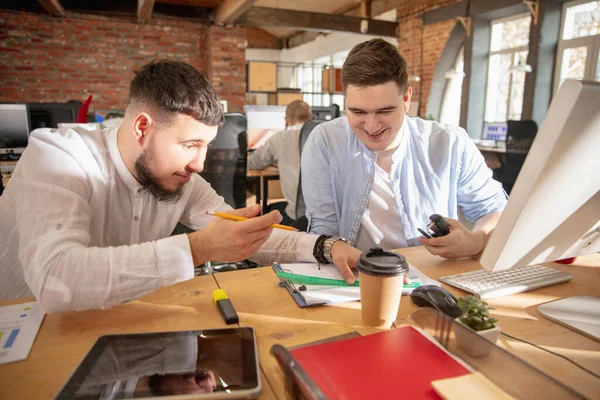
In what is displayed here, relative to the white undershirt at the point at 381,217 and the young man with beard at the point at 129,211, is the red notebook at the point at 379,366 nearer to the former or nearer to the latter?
the young man with beard at the point at 129,211

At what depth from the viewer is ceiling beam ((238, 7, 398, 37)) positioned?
7.50 metres

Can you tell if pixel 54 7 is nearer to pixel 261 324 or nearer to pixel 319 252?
pixel 319 252

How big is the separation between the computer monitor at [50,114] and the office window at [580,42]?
625 centimetres

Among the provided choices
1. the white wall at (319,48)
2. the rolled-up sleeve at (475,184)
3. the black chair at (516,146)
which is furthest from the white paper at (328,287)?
the white wall at (319,48)

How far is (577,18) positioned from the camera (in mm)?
5828

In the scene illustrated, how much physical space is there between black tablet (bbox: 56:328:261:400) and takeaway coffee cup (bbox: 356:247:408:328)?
24cm

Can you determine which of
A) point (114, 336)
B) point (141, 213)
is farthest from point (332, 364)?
point (141, 213)

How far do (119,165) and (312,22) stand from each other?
7.53 metres

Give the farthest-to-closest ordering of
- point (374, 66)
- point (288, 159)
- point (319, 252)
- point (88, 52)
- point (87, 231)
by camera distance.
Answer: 1. point (88, 52)
2. point (288, 159)
3. point (374, 66)
4. point (319, 252)
5. point (87, 231)

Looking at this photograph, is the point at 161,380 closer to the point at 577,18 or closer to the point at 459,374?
the point at 459,374

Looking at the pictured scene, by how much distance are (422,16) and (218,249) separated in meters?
8.18

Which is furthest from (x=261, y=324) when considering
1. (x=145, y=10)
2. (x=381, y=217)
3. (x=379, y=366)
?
(x=145, y=10)

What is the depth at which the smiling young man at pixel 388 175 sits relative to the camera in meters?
1.50

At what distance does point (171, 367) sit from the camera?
0.65 metres
